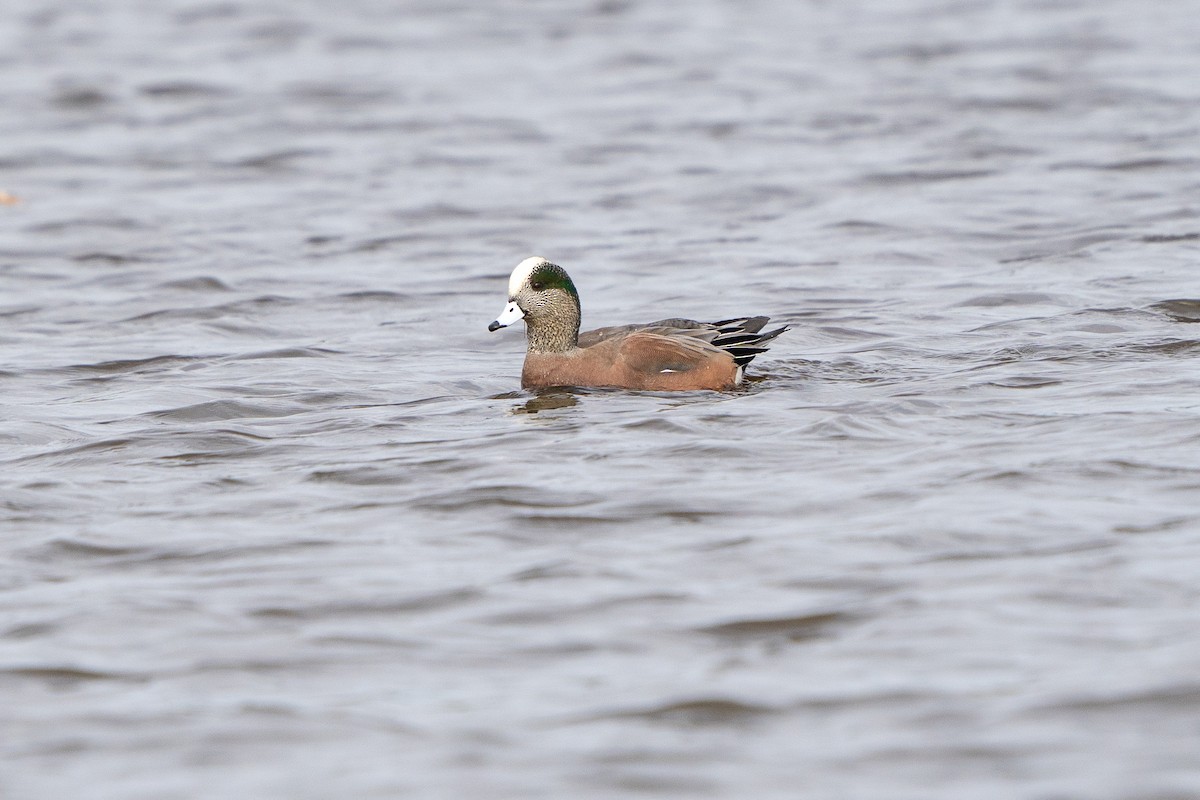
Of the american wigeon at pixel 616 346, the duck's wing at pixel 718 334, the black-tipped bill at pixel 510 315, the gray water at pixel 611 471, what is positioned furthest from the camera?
the black-tipped bill at pixel 510 315

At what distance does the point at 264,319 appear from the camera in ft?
43.0

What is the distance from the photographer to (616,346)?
9977 mm

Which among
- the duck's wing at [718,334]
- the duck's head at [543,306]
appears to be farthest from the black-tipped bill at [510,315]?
the duck's wing at [718,334]

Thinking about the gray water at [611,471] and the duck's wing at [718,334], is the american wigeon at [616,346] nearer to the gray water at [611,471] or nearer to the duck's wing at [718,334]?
the duck's wing at [718,334]

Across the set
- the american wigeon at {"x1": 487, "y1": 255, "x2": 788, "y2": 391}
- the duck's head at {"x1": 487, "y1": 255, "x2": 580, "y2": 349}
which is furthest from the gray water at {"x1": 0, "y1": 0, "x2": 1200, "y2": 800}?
the duck's head at {"x1": 487, "y1": 255, "x2": 580, "y2": 349}

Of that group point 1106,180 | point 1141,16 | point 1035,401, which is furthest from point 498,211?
point 1141,16

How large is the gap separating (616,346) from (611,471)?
1816 millimetres

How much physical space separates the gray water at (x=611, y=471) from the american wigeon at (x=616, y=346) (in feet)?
0.44

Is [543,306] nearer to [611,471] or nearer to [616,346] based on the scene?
[616,346]

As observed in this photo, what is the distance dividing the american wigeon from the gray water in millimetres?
135

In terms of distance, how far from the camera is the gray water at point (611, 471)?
5.42 meters

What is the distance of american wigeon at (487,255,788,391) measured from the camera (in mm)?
9836

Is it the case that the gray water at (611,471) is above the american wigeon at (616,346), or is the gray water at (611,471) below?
below

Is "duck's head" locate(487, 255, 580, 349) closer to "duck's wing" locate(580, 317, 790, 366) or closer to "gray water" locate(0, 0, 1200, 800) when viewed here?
"duck's wing" locate(580, 317, 790, 366)
